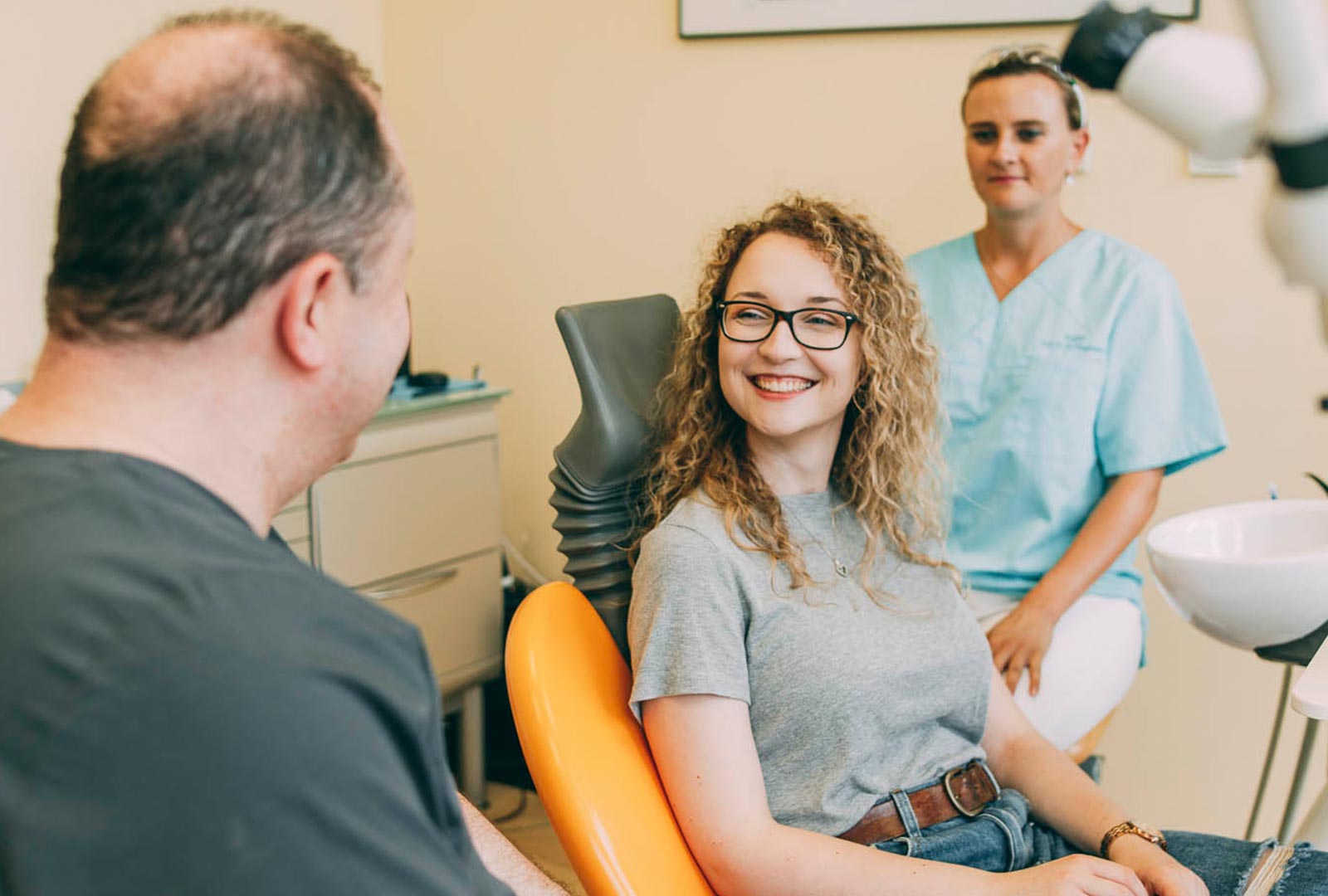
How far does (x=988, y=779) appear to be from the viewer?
4.42 ft

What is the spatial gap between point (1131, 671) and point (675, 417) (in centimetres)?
91

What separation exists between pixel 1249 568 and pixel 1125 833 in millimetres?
331

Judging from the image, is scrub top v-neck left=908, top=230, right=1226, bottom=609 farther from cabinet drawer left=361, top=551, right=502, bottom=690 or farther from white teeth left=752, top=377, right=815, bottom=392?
cabinet drawer left=361, top=551, right=502, bottom=690

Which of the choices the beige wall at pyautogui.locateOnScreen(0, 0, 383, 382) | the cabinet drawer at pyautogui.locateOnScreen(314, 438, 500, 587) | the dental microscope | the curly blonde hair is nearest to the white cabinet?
the cabinet drawer at pyautogui.locateOnScreen(314, 438, 500, 587)

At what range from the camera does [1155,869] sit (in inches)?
48.4

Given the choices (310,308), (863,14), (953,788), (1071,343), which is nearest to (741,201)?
(863,14)

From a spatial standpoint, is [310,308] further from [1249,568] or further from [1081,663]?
[1081,663]

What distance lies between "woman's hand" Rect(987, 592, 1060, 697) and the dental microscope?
1.28m

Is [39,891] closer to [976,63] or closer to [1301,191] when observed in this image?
[1301,191]

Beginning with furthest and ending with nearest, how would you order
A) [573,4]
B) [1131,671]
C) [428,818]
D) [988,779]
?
[573,4]
[1131,671]
[988,779]
[428,818]

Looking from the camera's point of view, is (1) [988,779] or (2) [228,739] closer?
(2) [228,739]

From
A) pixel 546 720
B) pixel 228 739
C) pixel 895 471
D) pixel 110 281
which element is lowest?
pixel 546 720

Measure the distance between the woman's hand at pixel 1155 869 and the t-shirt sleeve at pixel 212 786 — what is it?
90 cm

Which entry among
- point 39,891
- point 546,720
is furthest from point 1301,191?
point 546,720
